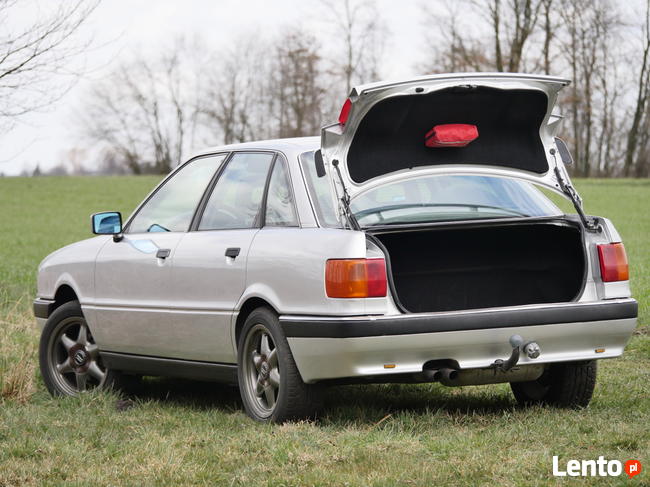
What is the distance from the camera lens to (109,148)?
70125 millimetres

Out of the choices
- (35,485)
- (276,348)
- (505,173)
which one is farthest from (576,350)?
(35,485)

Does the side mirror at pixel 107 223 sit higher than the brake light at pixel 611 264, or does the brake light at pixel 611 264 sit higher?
the side mirror at pixel 107 223

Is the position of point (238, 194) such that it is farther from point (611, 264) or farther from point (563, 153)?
point (611, 264)

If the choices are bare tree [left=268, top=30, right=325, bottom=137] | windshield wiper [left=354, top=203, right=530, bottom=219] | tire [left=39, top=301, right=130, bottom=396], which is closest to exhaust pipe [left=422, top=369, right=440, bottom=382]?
windshield wiper [left=354, top=203, right=530, bottom=219]

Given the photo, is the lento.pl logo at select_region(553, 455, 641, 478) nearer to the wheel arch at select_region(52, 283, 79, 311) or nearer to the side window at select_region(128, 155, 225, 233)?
the side window at select_region(128, 155, 225, 233)

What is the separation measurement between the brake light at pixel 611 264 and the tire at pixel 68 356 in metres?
3.45

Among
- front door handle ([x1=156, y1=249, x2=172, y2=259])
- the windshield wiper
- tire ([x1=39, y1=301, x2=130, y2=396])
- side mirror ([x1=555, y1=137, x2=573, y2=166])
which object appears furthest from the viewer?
tire ([x1=39, y1=301, x2=130, y2=396])

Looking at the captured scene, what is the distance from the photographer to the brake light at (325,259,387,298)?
Result: 5.49 m

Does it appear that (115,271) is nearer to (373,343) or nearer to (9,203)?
(373,343)

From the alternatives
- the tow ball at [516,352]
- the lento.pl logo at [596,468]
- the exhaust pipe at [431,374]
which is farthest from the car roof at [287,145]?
the lento.pl logo at [596,468]

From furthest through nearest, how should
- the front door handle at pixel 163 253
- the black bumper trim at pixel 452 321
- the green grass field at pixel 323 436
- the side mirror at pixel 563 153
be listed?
the front door handle at pixel 163 253
the side mirror at pixel 563 153
the black bumper trim at pixel 452 321
the green grass field at pixel 323 436

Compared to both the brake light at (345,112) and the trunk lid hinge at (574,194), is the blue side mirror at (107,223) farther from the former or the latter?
the trunk lid hinge at (574,194)

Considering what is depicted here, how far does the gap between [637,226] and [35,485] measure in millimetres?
27149

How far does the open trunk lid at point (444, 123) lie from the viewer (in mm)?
5828
